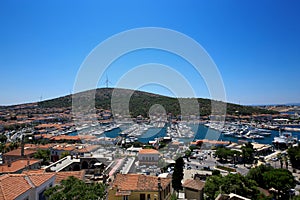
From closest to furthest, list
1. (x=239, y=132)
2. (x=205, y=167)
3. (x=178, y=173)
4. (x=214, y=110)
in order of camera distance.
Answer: (x=178, y=173), (x=205, y=167), (x=239, y=132), (x=214, y=110)

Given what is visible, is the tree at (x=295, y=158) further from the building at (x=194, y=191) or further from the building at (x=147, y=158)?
the building at (x=194, y=191)

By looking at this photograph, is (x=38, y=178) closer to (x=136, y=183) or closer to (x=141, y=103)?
(x=136, y=183)

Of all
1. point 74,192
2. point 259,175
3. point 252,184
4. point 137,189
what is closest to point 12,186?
A: point 74,192

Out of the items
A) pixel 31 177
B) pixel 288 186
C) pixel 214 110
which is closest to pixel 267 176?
pixel 288 186

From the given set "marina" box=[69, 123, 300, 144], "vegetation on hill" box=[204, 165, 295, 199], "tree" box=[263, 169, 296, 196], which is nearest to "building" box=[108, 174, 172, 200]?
"vegetation on hill" box=[204, 165, 295, 199]

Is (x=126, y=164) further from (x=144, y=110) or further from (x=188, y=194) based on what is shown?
(x=144, y=110)
